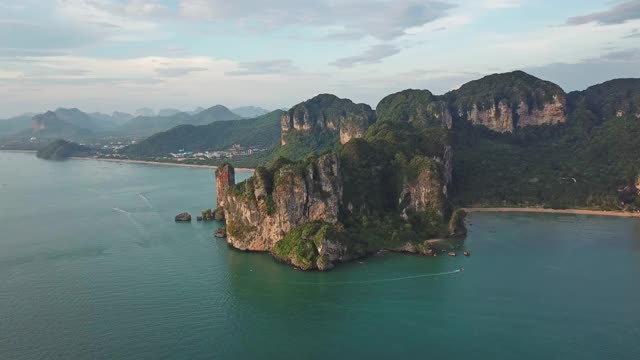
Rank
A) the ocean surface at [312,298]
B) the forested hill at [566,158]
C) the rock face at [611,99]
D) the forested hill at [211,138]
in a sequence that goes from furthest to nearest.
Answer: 1. the forested hill at [211,138]
2. the rock face at [611,99]
3. the forested hill at [566,158]
4. the ocean surface at [312,298]

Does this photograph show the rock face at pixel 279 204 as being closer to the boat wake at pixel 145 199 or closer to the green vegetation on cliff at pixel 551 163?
the green vegetation on cliff at pixel 551 163

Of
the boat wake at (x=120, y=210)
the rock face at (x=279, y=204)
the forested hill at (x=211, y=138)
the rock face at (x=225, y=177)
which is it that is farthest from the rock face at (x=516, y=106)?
the forested hill at (x=211, y=138)

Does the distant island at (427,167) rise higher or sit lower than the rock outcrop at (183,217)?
higher

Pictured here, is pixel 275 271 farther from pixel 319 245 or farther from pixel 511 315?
pixel 511 315

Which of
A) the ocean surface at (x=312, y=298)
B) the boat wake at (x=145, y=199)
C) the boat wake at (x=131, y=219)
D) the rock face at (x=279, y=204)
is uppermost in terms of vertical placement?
the rock face at (x=279, y=204)

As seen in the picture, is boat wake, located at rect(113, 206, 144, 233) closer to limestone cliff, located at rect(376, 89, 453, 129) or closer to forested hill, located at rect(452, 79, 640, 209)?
forested hill, located at rect(452, 79, 640, 209)

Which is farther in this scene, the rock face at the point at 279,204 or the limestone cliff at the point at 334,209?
the rock face at the point at 279,204

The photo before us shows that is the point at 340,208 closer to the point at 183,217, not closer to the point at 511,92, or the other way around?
the point at 183,217
